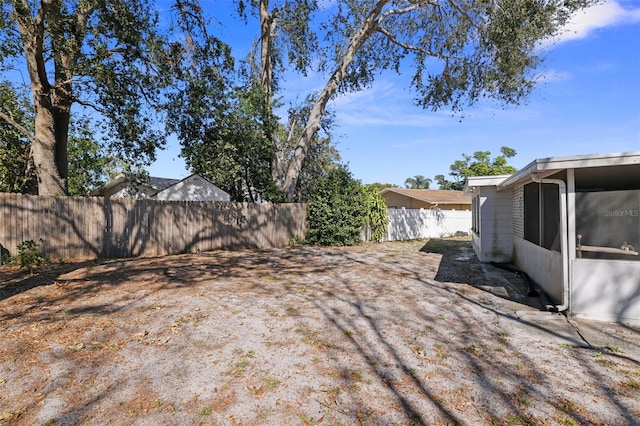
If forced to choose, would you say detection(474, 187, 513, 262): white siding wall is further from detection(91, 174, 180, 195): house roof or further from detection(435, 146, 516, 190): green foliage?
detection(435, 146, 516, 190): green foliage

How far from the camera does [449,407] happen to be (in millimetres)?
2781

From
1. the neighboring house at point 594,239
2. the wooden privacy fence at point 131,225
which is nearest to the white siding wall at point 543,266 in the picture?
the neighboring house at point 594,239

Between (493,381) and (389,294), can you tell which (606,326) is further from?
(389,294)

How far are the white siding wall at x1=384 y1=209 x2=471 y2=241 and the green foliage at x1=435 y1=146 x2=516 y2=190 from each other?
1855 cm

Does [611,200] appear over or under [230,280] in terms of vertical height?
over

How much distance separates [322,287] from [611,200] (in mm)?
4628

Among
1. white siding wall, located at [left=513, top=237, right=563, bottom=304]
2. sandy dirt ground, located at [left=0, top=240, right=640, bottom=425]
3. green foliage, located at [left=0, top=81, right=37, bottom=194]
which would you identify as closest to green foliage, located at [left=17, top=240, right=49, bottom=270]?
sandy dirt ground, located at [left=0, top=240, right=640, bottom=425]

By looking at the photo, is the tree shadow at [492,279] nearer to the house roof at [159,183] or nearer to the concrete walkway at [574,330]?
the concrete walkway at [574,330]

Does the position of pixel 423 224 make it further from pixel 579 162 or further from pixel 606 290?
pixel 579 162

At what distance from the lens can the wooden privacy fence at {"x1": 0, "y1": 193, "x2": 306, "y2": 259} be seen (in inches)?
329

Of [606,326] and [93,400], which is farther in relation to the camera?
[606,326]

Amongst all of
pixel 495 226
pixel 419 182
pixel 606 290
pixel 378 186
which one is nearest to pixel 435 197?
pixel 378 186

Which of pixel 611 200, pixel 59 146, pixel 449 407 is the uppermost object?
pixel 59 146

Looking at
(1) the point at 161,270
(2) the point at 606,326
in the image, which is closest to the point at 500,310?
(2) the point at 606,326
